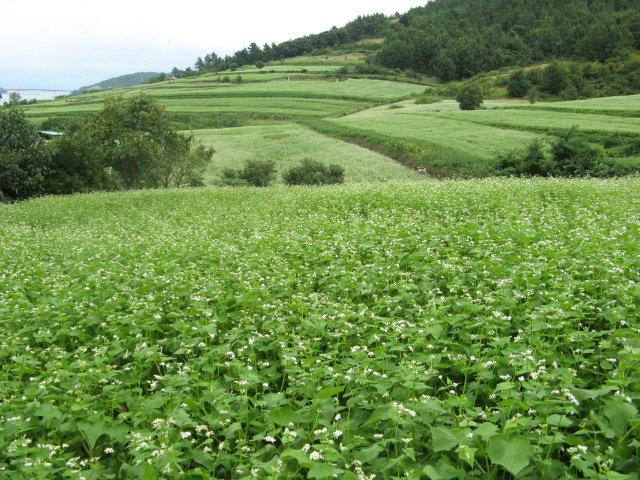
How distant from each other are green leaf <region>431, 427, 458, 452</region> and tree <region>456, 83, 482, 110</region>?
209 ft

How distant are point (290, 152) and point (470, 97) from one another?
30.7 meters

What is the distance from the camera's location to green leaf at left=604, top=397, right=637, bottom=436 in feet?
10.6

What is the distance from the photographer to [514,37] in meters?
104

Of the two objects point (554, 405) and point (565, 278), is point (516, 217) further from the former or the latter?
point (554, 405)

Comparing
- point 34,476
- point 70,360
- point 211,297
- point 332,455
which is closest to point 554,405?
point 332,455

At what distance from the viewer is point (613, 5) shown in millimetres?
107812

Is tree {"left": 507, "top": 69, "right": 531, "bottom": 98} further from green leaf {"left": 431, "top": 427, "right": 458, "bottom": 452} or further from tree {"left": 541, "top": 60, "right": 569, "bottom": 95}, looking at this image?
green leaf {"left": 431, "top": 427, "right": 458, "bottom": 452}

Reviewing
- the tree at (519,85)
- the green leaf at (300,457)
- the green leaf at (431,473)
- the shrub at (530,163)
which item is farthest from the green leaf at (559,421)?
the tree at (519,85)

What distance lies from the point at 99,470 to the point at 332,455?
2.21m

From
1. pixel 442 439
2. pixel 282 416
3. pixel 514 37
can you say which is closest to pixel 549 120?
pixel 442 439

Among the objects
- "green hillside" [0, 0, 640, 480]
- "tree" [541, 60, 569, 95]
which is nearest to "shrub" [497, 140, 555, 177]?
"green hillside" [0, 0, 640, 480]

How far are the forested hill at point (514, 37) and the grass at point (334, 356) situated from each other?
98578 mm

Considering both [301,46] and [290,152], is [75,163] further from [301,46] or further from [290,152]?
[301,46]

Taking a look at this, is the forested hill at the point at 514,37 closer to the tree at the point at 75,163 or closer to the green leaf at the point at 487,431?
the tree at the point at 75,163
